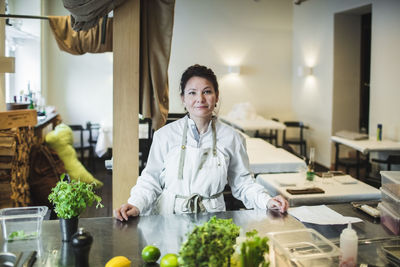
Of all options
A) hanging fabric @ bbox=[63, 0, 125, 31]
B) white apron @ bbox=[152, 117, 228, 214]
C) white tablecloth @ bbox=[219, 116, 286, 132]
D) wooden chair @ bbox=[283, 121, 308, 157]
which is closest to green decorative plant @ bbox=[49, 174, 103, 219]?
white apron @ bbox=[152, 117, 228, 214]

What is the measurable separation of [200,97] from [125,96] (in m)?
0.67

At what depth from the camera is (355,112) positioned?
7.44 m

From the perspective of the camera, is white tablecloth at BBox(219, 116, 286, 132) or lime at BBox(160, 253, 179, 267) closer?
lime at BBox(160, 253, 179, 267)

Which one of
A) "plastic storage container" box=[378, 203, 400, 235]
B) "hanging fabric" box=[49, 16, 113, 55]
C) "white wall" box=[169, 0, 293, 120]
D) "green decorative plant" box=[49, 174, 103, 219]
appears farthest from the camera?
"white wall" box=[169, 0, 293, 120]

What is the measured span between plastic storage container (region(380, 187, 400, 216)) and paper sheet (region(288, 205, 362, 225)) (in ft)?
0.53

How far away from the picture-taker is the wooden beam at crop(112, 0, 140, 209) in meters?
2.60

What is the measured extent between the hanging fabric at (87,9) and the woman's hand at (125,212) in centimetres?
120

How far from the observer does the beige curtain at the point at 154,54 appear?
2645 millimetres

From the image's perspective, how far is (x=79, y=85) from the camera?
799 cm

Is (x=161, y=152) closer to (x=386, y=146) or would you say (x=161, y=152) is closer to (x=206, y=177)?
(x=206, y=177)

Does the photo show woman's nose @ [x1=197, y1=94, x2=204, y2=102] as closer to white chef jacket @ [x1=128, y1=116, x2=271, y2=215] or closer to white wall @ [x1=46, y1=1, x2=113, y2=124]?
white chef jacket @ [x1=128, y1=116, x2=271, y2=215]

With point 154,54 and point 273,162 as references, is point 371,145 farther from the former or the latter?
point 154,54

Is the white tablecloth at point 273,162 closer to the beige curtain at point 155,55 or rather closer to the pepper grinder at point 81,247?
the beige curtain at point 155,55

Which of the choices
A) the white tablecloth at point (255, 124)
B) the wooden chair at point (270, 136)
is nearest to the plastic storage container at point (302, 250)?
the white tablecloth at point (255, 124)
